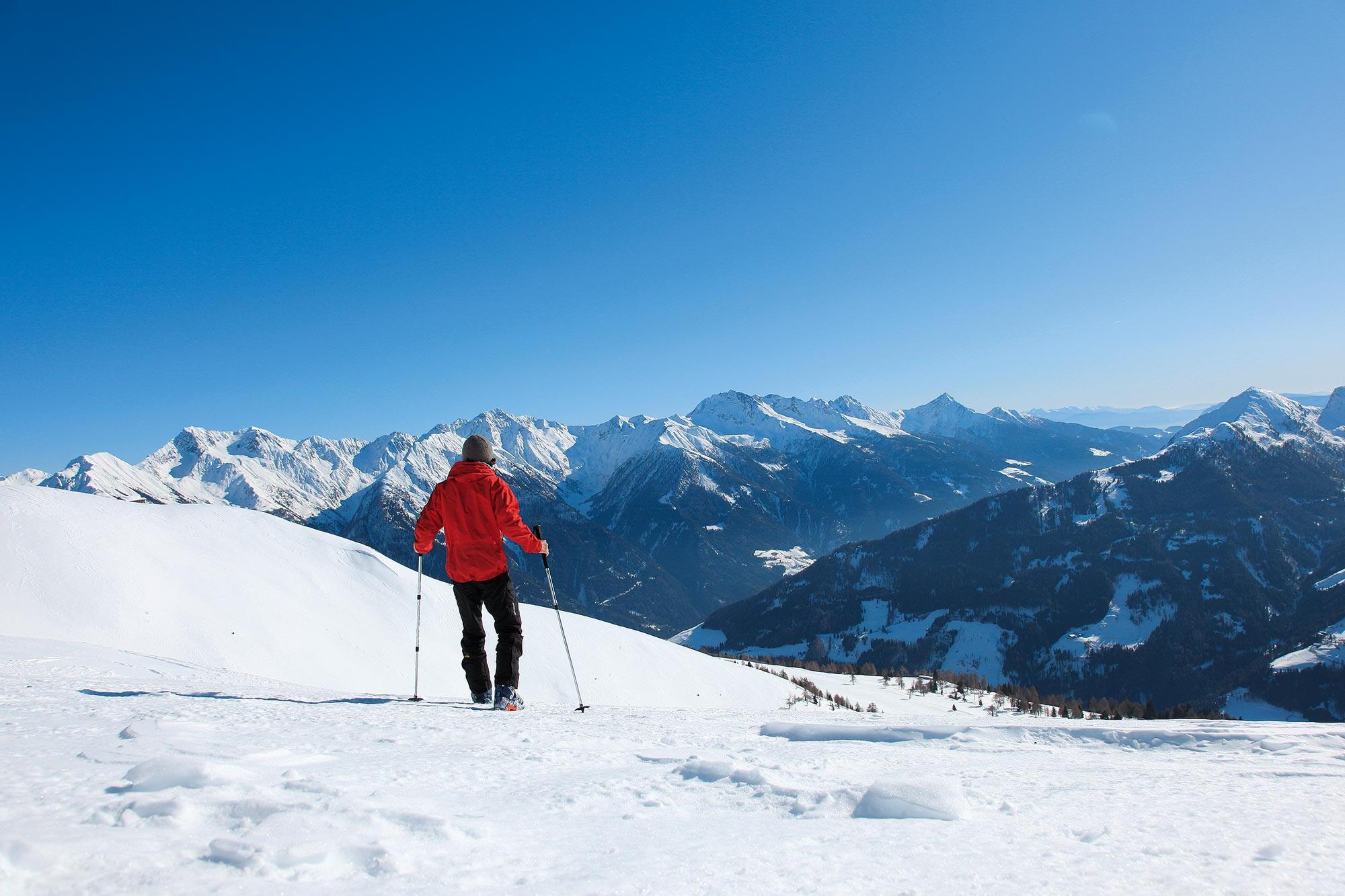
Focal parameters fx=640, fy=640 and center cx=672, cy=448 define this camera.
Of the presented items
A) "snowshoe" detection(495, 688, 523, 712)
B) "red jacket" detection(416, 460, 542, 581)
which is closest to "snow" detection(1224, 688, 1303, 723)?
"snowshoe" detection(495, 688, 523, 712)

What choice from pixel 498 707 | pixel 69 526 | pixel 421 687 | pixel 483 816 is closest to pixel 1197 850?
pixel 483 816

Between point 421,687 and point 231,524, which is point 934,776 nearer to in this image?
point 421,687

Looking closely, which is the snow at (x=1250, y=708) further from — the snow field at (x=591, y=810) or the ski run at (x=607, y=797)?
the snow field at (x=591, y=810)

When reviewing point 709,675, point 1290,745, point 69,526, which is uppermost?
point 69,526

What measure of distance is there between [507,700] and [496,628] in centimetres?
101

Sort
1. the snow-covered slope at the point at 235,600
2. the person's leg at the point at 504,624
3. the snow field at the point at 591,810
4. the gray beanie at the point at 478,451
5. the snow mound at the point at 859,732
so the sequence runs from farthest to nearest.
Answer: the snow-covered slope at the point at 235,600, the person's leg at the point at 504,624, the gray beanie at the point at 478,451, the snow mound at the point at 859,732, the snow field at the point at 591,810

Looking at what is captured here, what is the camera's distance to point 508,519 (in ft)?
29.7

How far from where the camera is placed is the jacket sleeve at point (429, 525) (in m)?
9.23

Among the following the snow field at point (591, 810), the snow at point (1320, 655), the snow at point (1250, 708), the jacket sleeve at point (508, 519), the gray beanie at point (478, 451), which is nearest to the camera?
the snow field at point (591, 810)

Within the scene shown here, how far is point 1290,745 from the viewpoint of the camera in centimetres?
785

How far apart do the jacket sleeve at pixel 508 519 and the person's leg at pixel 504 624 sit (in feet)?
2.29

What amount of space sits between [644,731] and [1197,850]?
4921mm

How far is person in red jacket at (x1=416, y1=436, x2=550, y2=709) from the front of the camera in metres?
9.02

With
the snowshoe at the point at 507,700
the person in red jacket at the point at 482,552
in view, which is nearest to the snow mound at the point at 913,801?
the person in red jacket at the point at 482,552
